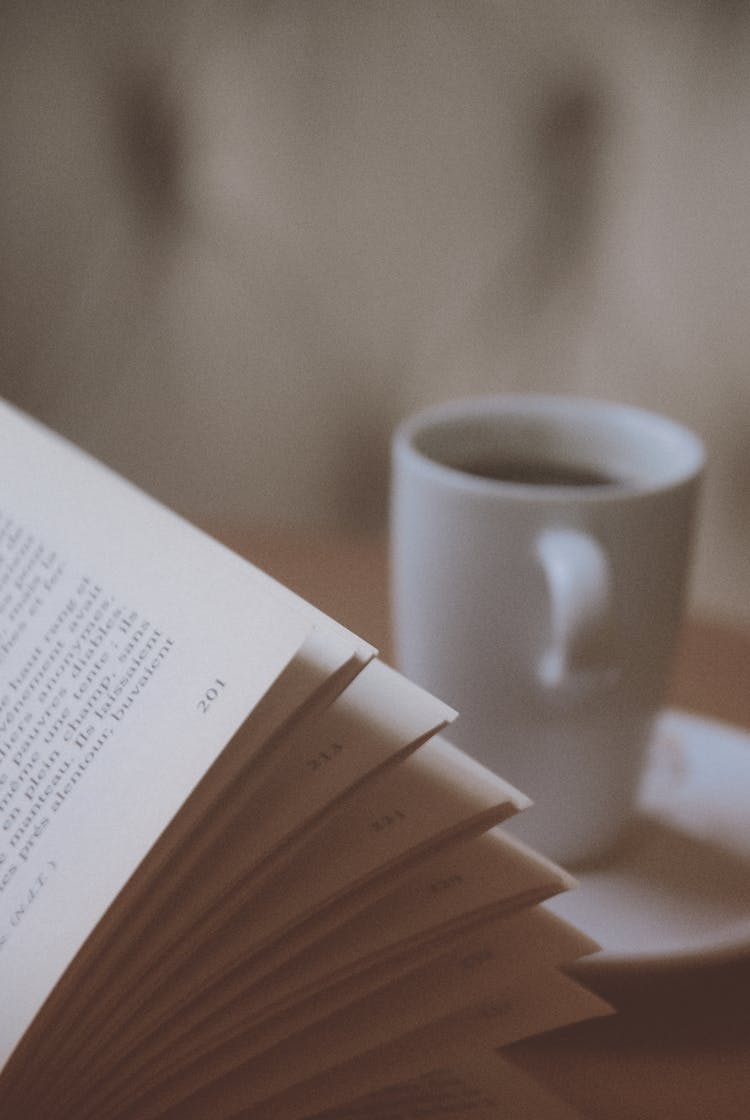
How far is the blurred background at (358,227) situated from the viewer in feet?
2.19

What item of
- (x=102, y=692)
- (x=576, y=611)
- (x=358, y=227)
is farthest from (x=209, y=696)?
(x=358, y=227)

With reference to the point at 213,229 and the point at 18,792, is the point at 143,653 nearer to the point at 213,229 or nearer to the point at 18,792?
the point at 18,792

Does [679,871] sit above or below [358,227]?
below

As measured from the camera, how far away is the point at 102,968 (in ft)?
0.82

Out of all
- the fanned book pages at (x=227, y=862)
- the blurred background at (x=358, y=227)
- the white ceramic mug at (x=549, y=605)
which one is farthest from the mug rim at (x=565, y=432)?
the blurred background at (x=358, y=227)

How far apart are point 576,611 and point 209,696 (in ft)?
0.46

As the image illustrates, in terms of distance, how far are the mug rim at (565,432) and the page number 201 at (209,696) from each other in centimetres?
14

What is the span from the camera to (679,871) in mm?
395

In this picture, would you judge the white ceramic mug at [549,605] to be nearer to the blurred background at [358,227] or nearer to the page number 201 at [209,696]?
the page number 201 at [209,696]

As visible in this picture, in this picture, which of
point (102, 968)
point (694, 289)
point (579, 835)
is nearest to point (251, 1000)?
point (102, 968)

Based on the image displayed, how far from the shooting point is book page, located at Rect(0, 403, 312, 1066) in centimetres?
24

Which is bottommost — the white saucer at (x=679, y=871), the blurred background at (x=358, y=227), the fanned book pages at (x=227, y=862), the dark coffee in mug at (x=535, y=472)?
the fanned book pages at (x=227, y=862)

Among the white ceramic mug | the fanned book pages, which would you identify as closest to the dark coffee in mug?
the white ceramic mug

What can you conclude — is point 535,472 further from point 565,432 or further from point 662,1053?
point 662,1053
